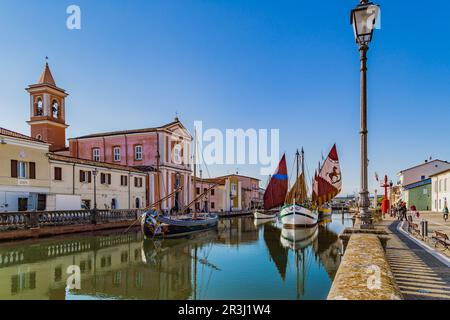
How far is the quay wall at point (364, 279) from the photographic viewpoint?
373 cm

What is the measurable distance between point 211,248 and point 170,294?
1053 centimetres

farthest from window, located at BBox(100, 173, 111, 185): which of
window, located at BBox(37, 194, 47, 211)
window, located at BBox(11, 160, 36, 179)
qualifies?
window, located at BBox(11, 160, 36, 179)

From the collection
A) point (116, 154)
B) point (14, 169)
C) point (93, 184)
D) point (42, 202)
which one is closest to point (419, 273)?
point (14, 169)

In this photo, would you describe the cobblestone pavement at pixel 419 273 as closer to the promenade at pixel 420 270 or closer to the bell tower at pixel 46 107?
the promenade at pixel 420 270

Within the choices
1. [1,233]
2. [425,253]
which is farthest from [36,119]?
[425,253]

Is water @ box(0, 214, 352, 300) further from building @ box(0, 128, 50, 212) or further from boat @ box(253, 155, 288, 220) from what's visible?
boat @ box(253, 155, 288, 220)

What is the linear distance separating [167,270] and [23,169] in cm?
1983

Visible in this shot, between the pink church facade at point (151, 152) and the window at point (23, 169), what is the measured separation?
17.2 metres

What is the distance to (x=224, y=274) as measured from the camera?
43.0 ft

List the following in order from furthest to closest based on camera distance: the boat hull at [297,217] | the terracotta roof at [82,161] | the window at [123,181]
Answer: the window at [123,181], the boat hull at [297,217], the terracotta roof at [82,161]

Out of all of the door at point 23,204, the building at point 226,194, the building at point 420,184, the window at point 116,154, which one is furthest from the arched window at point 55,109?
the building at point 420,184

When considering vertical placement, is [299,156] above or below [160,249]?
above
